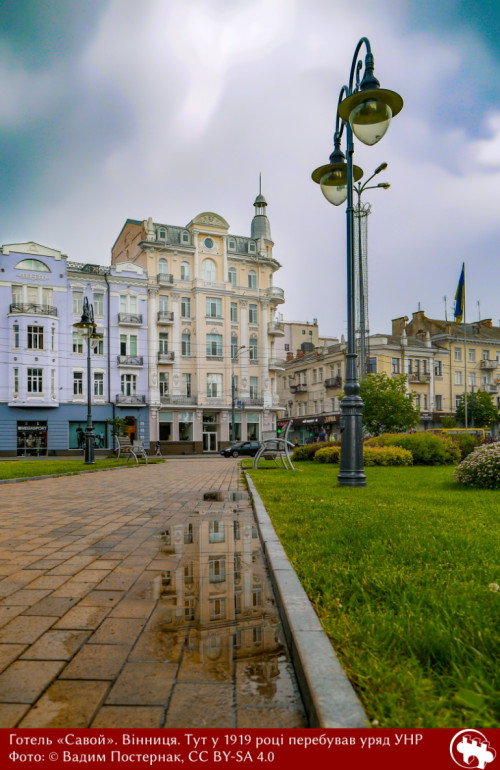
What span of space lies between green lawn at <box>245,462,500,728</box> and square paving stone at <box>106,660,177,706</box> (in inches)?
30.2

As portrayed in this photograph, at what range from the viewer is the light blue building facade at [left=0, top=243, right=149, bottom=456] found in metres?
42.9

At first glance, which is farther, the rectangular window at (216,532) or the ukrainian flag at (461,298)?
the ukrainian flag at (461,298)

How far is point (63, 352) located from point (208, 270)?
51.2 ft

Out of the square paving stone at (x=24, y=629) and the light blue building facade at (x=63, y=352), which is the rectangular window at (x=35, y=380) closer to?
the light blue building facade at (x=63, y=352)

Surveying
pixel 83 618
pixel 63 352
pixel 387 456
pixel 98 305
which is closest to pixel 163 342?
pixel 98 305

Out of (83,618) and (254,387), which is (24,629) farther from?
(254,387)

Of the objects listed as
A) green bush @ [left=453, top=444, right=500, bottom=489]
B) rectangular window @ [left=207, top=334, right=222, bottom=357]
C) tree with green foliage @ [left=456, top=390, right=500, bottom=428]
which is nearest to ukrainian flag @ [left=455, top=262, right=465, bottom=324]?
rectangular window @ [left=207, top=334, right=222, bottom=357]

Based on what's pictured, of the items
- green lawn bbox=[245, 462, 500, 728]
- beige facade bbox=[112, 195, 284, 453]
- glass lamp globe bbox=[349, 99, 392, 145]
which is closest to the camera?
green lawn bbox=[245, 462, 500, 728]

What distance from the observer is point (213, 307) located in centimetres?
5291

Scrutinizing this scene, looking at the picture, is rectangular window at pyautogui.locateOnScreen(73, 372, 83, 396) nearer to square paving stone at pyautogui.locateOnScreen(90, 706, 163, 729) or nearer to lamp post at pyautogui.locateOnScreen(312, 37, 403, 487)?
lamp post at pyautogui.locateOnScreen(312, 37, 403, 487)

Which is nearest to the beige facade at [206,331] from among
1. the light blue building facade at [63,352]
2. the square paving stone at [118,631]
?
the light blue building facade at [63,352]

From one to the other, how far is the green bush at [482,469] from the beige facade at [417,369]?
164 feet

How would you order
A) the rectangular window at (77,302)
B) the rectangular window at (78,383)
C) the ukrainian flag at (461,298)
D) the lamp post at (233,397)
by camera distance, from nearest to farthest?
the ukrainian flag at (461,298)
the rectangular window at (78,383)
the rectangular window at (77,302)
the lamp post at (233,397)

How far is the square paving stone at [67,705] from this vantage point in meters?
2.14
